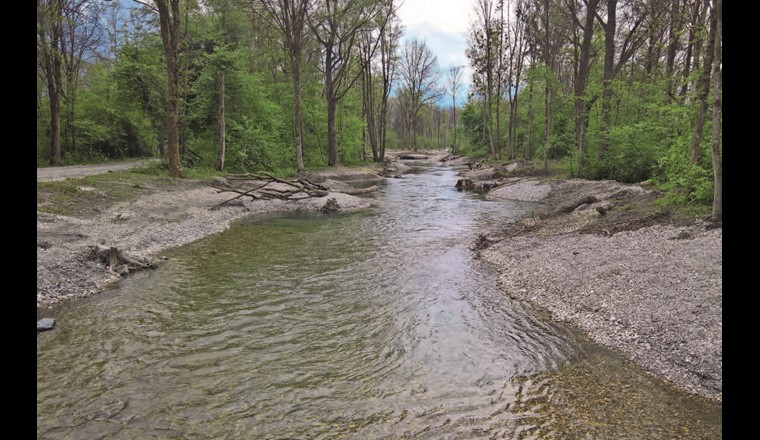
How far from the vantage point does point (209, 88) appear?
85.1ft

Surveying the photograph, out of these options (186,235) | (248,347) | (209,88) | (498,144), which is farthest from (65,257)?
(498,144)

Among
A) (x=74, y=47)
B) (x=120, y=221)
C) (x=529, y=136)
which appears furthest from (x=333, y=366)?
(x=74, y=47)

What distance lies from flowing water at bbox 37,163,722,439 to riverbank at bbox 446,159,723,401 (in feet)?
1.50

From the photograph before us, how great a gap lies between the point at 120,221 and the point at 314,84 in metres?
26.2

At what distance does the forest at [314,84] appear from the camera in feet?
57.0

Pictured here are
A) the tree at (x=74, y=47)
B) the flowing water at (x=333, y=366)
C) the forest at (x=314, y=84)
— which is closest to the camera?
the flowing water at (x=333, y=366)

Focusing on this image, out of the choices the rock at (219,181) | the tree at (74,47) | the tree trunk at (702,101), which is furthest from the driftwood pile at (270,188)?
the tree at (74,47)

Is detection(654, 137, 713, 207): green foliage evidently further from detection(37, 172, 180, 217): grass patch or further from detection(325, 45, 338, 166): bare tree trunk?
detection(325, 45, 338, 166): bare tree trunk

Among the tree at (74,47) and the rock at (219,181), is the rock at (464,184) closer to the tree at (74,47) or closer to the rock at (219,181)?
the rock at (219,181)

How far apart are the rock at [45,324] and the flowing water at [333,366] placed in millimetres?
178

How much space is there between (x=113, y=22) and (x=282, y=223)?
90.4 feet

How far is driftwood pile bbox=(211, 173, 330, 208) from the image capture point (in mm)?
20812

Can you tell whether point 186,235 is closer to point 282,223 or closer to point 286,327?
point 282,223

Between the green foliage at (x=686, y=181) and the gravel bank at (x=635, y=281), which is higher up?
the green foliage at (x=686, y=181)
